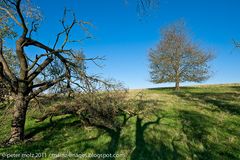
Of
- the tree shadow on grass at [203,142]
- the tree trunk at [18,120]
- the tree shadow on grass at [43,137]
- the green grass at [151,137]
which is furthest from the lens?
the tree trunk at [18,120]

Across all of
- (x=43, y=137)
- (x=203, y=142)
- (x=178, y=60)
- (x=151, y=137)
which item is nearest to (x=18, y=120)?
(x=43, y=137)

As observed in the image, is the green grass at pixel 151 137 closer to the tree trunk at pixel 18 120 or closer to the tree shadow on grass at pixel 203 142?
the tree shadow on grass at pixel 203 142

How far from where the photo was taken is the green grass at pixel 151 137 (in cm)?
1009

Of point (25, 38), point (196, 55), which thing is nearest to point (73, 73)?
point (25, 38)

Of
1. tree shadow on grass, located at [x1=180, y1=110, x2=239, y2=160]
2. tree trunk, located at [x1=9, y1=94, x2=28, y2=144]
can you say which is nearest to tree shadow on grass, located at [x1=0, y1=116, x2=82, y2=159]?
tree trunk, located at [x1=9, y1=94, x2=28, y2=144]

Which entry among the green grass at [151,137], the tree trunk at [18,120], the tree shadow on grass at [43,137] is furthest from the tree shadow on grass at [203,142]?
the tree trunk at [18,120]

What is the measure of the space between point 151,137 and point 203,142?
224 centimetres

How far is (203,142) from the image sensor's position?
11.0 m

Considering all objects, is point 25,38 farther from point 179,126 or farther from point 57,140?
point 179,126

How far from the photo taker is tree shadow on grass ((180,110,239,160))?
9.85 m

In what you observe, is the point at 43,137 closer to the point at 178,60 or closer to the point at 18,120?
the point at 18,120

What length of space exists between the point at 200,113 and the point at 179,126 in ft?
10.9

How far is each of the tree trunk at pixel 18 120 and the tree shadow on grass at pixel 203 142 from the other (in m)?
7.34

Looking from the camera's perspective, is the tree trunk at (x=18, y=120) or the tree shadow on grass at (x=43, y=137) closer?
the tree shadow on grass at (x=43, y=137)
